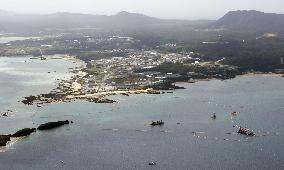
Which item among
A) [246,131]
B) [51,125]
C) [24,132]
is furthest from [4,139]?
[246,131]

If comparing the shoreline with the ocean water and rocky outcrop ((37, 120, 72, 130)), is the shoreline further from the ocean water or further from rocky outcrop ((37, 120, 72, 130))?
rocky outcrop ((37, 120, 72, 130))

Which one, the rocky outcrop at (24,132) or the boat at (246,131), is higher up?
the boat at (246,131)

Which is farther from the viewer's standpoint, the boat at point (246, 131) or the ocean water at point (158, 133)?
the boat at point (246, 131)

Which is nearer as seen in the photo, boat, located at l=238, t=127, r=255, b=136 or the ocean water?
the ocean water

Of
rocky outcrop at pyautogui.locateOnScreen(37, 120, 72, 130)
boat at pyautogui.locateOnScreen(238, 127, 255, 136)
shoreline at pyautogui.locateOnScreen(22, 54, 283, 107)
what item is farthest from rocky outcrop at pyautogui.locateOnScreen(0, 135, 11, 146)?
boat at pyautogui.locateOnScreen(238, 127, 255, 136)

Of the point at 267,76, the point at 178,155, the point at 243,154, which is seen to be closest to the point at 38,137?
the point at 178,155

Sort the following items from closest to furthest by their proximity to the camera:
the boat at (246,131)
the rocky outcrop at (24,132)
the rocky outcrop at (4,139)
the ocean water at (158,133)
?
the ocean water at (158,133)
the rocky outcrop at (4,139)
the boat at (246,131)
the rocky outcrop at (24,132)

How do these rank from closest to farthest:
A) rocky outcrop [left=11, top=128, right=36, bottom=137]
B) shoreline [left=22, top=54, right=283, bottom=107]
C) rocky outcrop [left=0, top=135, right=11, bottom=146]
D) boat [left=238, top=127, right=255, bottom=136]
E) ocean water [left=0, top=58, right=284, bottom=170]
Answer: ocean water [left=0, top=58, right=284, bottom=170] < rocky outcrop [left=0, top=135, right=11, bottom=146] < boat [left=238, top=127, right=255, bottom=136] < rocky outcrop [left=11, top=128, right=36, bottom=137] < shoreline [left=22, top=54, right=283, bottom=107]

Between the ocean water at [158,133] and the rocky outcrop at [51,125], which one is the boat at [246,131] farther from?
the rocky outcrop at [51,125]

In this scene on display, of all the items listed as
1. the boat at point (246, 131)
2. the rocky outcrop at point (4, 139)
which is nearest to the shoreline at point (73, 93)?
the rocky outcrop at point (4, 139)
